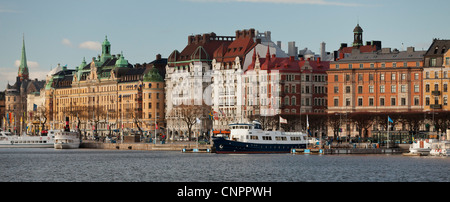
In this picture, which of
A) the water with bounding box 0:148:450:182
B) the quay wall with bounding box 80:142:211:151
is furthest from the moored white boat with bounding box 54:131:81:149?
the water with bounding box 0:148:450:182

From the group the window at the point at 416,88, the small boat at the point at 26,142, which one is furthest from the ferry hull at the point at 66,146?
the window at the point at 416,88

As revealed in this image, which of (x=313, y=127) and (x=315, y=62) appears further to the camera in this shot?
(x=315, y=62)

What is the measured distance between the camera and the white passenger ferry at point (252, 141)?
131m

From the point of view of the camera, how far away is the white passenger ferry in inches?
5162

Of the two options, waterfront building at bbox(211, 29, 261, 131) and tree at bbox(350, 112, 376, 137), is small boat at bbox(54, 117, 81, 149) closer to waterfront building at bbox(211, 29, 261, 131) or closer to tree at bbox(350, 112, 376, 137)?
waterfront building at bbox(211, 29, 261, 131)

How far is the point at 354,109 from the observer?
16012 cm

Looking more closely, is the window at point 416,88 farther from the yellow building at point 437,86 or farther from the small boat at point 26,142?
the small boat at point 26,142

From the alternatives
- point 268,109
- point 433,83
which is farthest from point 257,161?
point 268,109

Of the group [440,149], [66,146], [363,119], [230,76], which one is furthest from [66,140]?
[440,149]

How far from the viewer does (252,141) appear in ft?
431

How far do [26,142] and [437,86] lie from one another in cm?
8021

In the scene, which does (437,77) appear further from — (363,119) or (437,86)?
(363,119)

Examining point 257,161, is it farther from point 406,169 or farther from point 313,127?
point 313,127
